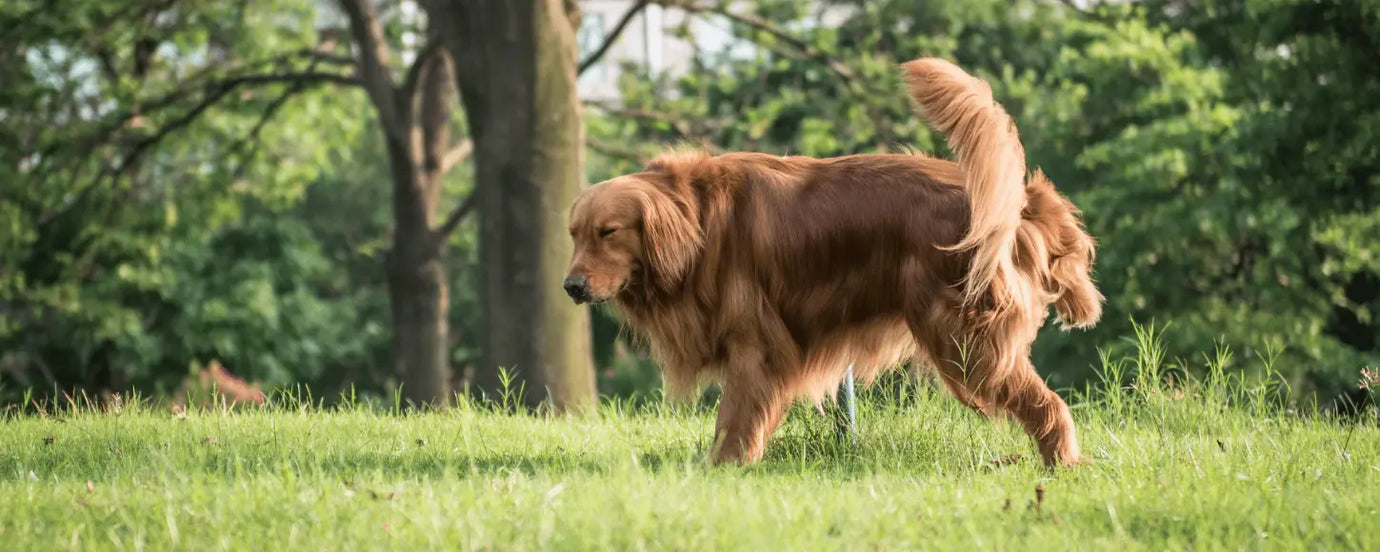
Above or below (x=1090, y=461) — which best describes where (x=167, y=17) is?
above

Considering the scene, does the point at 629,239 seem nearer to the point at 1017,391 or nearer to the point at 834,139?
the point at 1017,391

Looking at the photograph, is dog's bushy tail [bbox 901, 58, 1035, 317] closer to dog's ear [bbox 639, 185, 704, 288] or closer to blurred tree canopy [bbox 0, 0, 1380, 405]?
dog's ear [bbox 639, 185, 704, 288]

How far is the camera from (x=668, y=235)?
579 cm

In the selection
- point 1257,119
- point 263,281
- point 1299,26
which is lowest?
point 263,281

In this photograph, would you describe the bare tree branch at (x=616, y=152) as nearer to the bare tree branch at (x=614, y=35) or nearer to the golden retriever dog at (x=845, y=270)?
the bare tree branch at (x=614, y=35)

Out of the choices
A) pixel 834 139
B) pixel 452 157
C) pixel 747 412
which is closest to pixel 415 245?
pixel 452 157

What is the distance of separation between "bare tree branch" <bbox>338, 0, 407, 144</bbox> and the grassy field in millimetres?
8430

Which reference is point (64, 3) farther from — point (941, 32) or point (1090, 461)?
point (1090, 461)

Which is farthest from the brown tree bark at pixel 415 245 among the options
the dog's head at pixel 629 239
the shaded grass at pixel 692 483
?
the dog's head at pixel 629 239

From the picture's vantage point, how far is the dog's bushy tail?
541 centimetres

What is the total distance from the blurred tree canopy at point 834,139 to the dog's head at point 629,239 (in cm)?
921

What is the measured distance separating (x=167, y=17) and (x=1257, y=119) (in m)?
12.7

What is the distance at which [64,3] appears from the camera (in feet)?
49.4

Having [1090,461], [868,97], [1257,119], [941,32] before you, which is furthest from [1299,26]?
[1090,461]
